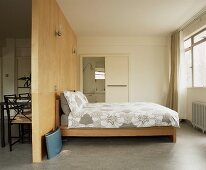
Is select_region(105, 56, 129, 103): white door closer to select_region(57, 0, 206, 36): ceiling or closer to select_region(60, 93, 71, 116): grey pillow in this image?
select_region(57, 0, 206, 36): ceiling

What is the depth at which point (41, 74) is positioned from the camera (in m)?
2.96

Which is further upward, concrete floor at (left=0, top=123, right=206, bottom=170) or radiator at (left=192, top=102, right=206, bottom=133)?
radiator at (left=192, top=102, right=206, bottom=133)

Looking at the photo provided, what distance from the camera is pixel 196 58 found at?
5340mm

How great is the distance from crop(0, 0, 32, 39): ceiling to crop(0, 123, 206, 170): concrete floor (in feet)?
8.56

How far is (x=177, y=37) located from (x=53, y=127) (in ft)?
13.5

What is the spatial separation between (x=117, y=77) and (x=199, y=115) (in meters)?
2.70

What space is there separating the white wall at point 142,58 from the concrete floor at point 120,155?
2.60 meters

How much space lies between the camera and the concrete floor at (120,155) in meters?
2.64

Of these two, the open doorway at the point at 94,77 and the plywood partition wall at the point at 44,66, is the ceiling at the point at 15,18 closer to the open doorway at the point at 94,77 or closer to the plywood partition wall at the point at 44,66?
the plywood partition wall at the point at 44,66

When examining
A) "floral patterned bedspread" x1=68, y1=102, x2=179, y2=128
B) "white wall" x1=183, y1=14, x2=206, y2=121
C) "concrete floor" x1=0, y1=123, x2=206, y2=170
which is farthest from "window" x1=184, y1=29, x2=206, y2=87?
"floral patterned bedspread" x1=68, y1=102, x2=179, y2=128

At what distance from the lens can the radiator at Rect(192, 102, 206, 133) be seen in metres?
4.42

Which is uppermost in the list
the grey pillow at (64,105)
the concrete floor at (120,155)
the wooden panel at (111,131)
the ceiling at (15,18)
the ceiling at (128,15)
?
the ceiling at (15,18)


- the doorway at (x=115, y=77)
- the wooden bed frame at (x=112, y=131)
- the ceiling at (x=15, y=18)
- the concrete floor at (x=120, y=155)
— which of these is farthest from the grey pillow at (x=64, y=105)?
the doorway at (x=115, y=77)

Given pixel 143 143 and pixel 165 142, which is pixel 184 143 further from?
pixel 143 143
